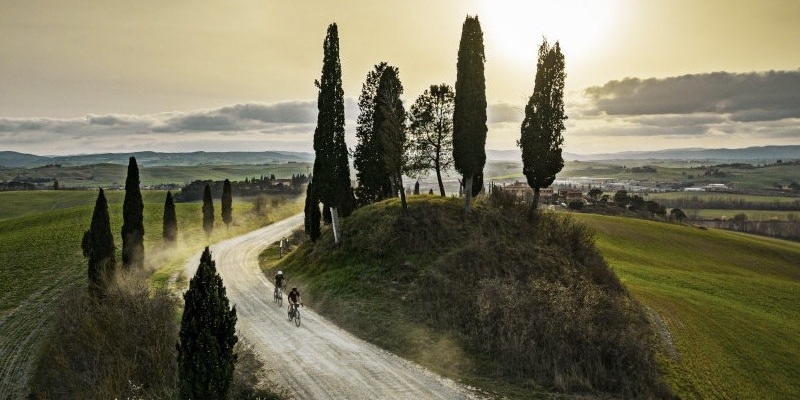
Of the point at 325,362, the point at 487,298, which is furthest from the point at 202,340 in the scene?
the point at 487,298

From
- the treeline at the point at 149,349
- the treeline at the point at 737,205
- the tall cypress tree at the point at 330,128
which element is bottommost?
the treeline at the point at 737,205

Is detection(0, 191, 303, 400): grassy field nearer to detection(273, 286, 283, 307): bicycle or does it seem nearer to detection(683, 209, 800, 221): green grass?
detection(273, 286, 283, 307): bicycle

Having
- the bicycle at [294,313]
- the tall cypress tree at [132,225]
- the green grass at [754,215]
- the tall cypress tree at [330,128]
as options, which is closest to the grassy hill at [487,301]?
the bicycle at [294,313]

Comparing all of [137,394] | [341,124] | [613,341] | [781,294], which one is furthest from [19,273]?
[781,294]

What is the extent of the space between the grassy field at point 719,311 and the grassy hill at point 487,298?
309 centimetres

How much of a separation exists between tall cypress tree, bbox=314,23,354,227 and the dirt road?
12.0 m

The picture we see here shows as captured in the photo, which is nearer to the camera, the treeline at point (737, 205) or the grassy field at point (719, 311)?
the grassy field at point (719, 311)

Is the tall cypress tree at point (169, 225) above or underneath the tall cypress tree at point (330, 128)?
underneath

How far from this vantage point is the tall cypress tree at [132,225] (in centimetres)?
4316

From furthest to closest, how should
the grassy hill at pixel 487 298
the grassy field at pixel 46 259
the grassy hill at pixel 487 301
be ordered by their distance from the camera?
the grassy field at pixel 46 259
the grassy hill at pixel 487 301
the grassy hill at pixel 487 298

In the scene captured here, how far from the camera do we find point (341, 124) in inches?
1634

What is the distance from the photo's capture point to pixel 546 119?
38469 millimetres

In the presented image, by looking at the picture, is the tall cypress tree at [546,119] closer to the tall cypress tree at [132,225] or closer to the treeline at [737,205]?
the tall cypress tree at [132,225]

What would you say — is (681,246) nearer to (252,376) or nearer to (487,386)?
(487,386)
